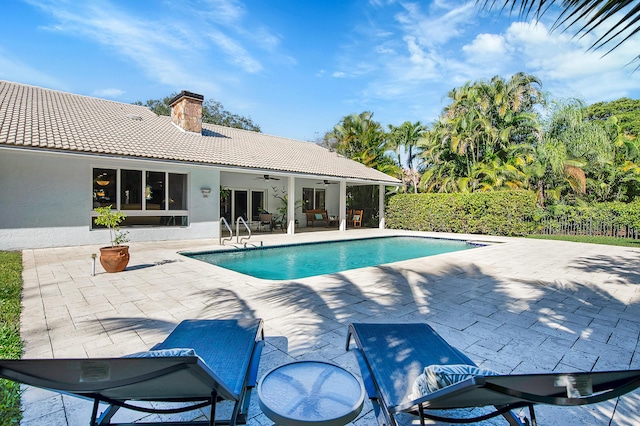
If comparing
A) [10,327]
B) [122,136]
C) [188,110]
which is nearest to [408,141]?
[188,110]

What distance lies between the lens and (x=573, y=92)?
68.3 feet

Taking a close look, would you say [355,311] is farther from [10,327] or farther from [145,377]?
[10,327]

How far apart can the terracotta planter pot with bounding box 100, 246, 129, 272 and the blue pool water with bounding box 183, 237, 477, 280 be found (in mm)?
3068

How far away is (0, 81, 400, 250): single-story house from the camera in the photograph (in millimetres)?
10453

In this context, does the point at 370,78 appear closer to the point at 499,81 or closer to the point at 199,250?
the point at 499,81

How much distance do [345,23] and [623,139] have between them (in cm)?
1897

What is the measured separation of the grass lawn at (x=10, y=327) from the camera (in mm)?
2565

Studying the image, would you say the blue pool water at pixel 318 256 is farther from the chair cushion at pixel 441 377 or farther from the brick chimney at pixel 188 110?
the brick chimney at pixel 188 110

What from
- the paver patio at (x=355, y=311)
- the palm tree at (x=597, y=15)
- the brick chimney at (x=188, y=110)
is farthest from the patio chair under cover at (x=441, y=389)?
the brick chimney at (x=188, y=110)

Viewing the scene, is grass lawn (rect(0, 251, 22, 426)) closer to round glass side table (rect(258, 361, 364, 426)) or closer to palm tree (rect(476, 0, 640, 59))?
round glass side table (rect(258, 361, 364, 426))

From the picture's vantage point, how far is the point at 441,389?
171 cm

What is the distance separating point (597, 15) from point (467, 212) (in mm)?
18262

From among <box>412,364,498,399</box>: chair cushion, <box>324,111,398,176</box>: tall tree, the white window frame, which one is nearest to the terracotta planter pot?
the white window frame

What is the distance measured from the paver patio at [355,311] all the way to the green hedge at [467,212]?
25.8ft
